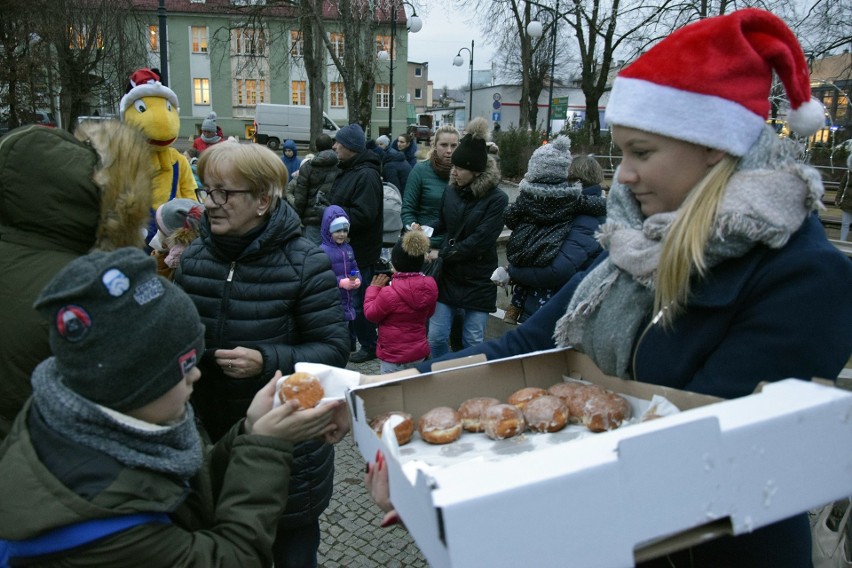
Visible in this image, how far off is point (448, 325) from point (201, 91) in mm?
48133

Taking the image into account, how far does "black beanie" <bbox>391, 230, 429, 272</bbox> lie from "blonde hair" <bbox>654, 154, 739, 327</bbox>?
10.5 feet

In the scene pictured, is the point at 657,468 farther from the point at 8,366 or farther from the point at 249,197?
the point at 249,197

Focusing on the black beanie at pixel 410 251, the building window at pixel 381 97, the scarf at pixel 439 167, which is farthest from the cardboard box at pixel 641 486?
the building window at pixel 381 97

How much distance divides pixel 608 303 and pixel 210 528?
3.82ft

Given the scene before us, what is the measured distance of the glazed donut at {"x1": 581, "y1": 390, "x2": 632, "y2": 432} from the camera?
1455 mm

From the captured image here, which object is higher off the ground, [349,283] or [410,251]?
[410,251]

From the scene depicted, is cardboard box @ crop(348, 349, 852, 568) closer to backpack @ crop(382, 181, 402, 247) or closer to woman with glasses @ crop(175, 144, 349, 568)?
woman with glasses @ crop(175, 144, 349, 568)

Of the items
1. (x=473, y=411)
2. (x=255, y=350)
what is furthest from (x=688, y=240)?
(x=255, y=350)

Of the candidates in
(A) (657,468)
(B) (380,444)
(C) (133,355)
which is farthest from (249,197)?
(A) (657,468)

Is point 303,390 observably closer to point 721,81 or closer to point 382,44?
point 721,81

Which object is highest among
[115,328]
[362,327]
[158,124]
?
[158,124]

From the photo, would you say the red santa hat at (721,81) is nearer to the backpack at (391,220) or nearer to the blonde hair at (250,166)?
the blonde hair at (250,166)

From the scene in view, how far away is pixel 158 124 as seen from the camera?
15.0 feet

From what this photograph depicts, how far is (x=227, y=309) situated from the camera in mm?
2449
